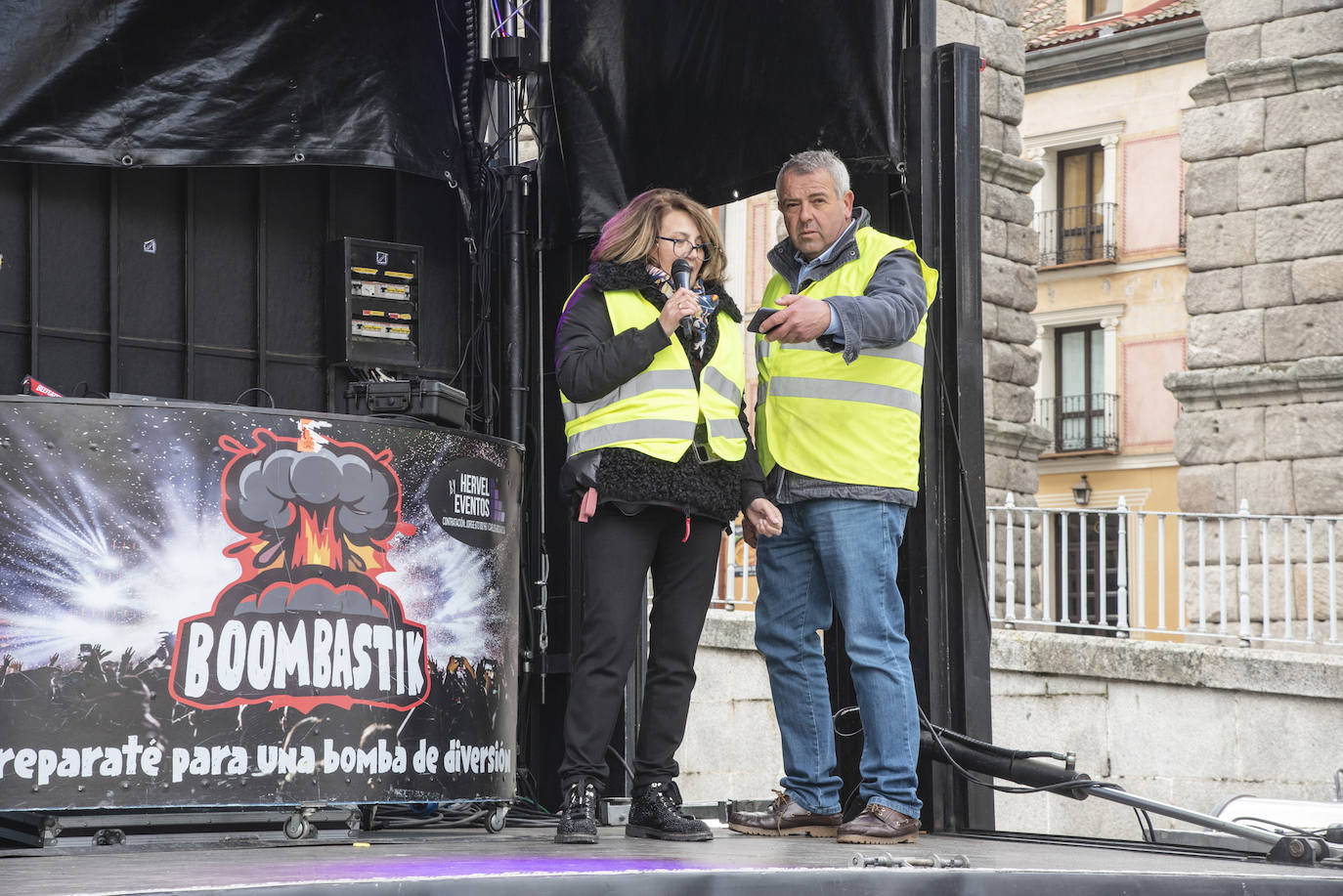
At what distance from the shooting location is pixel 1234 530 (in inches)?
477

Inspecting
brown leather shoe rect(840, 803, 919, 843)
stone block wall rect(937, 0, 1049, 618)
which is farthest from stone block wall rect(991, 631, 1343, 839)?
brown leather shoe rect(840, 803, 919, 843)

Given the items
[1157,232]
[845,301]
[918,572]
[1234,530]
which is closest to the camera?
[845,301]

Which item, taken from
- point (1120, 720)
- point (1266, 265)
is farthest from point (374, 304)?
point (1266, 265)

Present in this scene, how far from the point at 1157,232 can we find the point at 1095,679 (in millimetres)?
21268

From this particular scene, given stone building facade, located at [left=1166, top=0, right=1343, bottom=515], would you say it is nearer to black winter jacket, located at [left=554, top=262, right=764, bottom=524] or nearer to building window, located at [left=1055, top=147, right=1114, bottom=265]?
black winter jacket, located at [left=554, top=262, right=764, bottom=524]

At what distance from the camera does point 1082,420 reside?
3156cm

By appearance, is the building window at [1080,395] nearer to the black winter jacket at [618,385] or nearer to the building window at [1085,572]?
the building window at [1085,572]

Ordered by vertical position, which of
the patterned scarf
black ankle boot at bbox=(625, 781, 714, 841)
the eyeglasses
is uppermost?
the eyeglasses

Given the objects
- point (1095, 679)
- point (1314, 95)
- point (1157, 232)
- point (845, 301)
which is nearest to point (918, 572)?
point (845, 301)

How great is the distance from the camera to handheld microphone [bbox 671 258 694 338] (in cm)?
450

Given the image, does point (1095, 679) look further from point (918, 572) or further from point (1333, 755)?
point (918, 572)

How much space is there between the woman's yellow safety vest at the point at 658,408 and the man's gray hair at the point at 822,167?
0.54m

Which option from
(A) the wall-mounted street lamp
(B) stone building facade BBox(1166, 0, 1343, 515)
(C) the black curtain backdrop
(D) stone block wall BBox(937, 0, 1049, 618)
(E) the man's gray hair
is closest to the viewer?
(E) the man's gray hair

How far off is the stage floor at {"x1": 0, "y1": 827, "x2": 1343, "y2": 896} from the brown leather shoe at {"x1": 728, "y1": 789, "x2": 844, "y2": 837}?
110 mm
